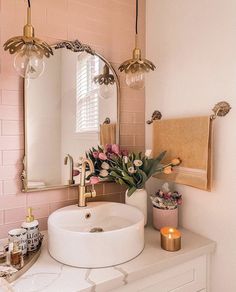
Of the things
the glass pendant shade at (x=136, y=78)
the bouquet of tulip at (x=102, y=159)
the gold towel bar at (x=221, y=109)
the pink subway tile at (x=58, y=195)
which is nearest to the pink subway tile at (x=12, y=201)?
the pink subway tile at (x=58, y=195)

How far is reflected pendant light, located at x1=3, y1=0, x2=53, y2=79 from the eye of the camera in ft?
2.97

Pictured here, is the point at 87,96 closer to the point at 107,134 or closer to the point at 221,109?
the point at 107,134

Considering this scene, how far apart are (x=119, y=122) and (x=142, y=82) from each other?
1.09 ft

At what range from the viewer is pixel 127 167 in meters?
1.21

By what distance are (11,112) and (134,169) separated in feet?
2.22

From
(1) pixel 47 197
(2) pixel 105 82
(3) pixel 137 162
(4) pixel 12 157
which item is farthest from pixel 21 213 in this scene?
(2) pixel 105 82

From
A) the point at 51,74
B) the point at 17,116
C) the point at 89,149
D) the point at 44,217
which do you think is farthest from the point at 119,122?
the point at 44,217

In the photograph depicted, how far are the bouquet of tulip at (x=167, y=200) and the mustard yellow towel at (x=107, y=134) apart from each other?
423 millimetres

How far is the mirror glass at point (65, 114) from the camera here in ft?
3.93

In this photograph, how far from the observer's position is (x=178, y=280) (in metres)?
1.01

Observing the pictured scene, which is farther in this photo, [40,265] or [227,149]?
[227,149]

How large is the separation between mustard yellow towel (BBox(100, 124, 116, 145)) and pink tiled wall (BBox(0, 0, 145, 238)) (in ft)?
0.23

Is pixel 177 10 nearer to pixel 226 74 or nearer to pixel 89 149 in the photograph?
pixel 226 74

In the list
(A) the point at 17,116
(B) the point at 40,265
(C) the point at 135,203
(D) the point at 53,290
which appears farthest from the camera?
(C) the point at 135,203
